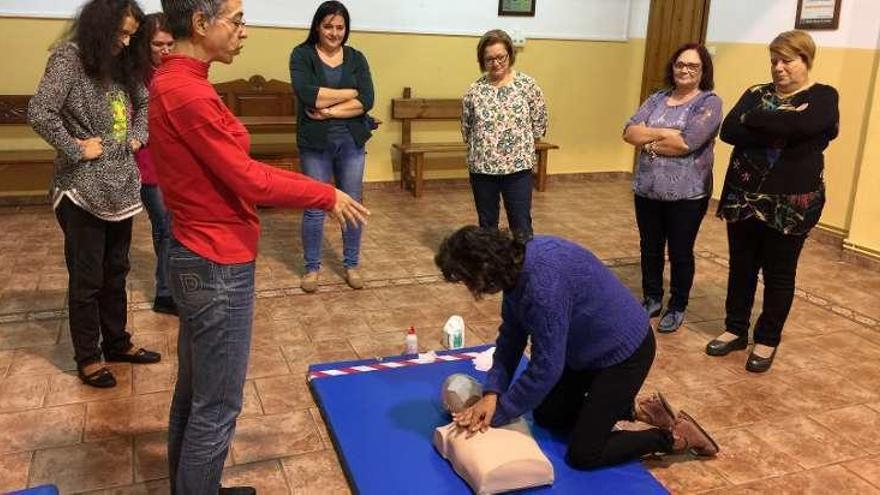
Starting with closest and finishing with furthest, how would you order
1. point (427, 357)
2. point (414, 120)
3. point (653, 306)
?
1. point (427, 357)
2. point (653, 306)
3. point (414, 120)

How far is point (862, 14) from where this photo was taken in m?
4.87

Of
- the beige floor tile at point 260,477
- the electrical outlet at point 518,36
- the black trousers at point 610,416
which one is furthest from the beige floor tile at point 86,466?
the electrical outlet at point 518,36

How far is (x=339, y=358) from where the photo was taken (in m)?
3.26

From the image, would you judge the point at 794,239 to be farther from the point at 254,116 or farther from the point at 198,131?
the point at 254,116

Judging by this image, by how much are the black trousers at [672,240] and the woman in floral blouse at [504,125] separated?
26.9 inches

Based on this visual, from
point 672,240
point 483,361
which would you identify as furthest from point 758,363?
point 483,361

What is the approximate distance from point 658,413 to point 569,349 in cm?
47

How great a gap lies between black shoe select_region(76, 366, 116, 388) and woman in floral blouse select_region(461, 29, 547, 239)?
2.01 m

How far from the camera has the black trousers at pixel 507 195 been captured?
4141mm

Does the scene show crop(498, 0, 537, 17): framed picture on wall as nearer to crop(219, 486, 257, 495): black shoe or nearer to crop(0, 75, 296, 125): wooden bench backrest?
crop(0, 75, 296, 125): wooden bench backrest

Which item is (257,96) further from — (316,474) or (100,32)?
(316,474)

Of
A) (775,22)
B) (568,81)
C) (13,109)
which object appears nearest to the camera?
(775,22)

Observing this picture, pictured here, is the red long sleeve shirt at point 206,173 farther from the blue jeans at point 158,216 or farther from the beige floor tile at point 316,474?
the blue jeans at point 158,216

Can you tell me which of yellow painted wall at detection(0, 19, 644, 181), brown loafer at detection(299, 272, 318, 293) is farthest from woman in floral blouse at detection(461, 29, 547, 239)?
yellow painted wall at detection(0, 19, 644, 181)
